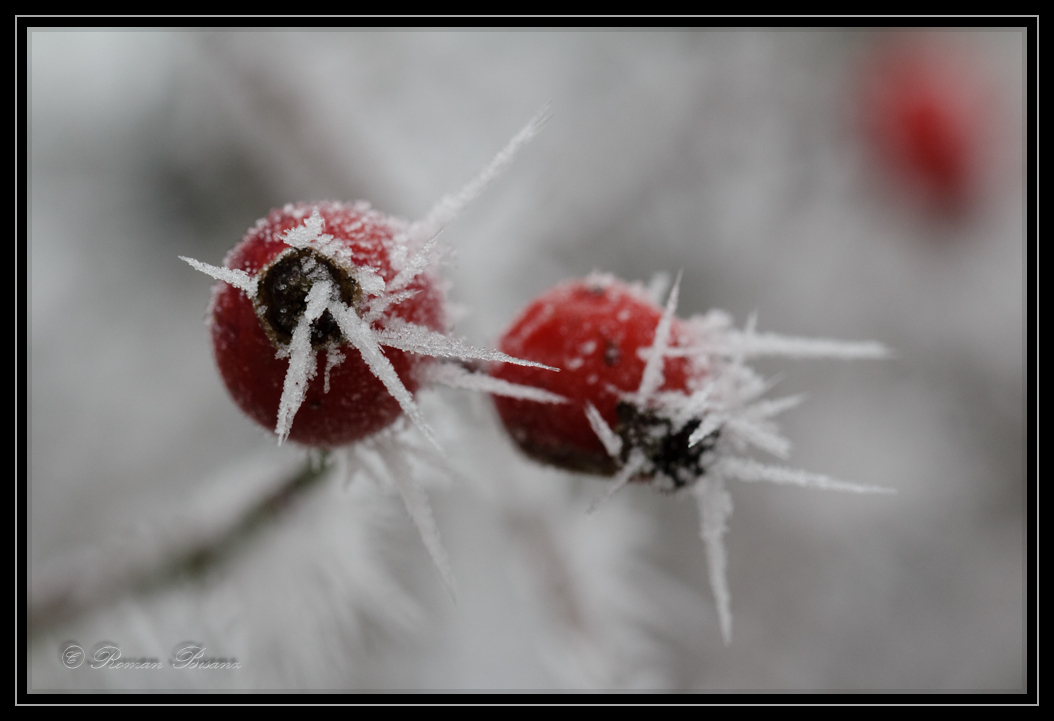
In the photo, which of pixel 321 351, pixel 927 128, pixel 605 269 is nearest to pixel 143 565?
pixel 321 351

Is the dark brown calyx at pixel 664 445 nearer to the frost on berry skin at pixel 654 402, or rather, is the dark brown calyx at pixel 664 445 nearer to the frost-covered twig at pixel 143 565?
the frost on berry skin at pixel 654 402

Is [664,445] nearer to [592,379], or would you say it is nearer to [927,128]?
[592,379]

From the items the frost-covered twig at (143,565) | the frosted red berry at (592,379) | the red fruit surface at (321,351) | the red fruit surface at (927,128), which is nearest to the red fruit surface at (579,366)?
the frosted red berry at (592,379)

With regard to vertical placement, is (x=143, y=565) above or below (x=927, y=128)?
below

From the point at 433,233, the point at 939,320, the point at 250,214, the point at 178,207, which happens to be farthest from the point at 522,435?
the point at 939,320

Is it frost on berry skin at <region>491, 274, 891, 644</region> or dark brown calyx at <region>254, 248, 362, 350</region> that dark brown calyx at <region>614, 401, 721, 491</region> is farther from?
dark brown calyx at <region>254, 248, 362, 350</region>

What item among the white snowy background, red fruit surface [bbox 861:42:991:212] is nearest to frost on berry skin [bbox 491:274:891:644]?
the white snowy background
